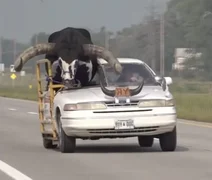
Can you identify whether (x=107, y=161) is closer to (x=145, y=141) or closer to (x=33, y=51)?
(x=33, y=51)

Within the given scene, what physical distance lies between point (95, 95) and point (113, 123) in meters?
0.63

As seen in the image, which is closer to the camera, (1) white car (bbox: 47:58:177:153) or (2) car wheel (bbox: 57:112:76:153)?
(1) white car (bbox: 47:58:177:153)

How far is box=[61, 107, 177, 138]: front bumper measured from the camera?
16.7 m

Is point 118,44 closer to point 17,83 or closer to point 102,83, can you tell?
point 17,83

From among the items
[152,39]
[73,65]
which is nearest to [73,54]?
[73,65]

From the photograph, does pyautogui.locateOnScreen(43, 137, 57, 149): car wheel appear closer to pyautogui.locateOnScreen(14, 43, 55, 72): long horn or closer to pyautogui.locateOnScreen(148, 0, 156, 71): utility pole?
pyautogui.locateOnScreen(14, 43, 55, 72): long horn

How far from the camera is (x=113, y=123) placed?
16750 millimetres

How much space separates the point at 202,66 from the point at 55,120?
9066 centimetres

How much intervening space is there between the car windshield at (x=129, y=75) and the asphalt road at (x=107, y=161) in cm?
134

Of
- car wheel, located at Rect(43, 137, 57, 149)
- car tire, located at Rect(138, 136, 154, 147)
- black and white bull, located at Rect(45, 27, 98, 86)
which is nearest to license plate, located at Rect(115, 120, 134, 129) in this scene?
black and white bull, located at Rect(45, 27, 98, 86)

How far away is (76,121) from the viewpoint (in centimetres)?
1680

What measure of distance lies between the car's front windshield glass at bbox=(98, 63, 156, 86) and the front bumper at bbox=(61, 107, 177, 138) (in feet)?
3.57

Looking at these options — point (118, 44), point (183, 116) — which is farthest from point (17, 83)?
point (183, 116)

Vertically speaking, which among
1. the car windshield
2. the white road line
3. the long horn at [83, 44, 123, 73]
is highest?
the long horn at [83, 44, 123, 73]
